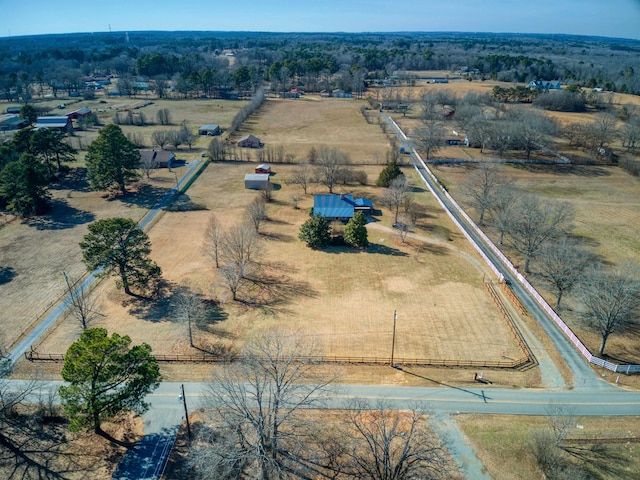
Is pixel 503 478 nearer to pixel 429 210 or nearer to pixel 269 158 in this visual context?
pixel 429 210

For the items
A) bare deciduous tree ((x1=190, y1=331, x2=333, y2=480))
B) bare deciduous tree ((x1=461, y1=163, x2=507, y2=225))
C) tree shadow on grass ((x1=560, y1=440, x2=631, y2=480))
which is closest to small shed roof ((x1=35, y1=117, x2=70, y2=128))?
bare deciduous tree ((x1=461, y1=163, x2=507, y2=225))

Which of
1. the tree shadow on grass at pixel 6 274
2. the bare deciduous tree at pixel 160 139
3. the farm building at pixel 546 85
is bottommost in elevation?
the tree shadow on grass at pixel 6 274

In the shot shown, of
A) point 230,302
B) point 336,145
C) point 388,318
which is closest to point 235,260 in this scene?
point 230,302

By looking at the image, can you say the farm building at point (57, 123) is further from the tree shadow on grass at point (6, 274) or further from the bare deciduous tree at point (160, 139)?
the tree shadow on grass at point (6, 274)

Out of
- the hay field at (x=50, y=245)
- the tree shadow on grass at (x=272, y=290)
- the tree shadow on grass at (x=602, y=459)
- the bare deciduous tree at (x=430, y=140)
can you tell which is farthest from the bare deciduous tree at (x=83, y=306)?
the bare deciduous tree at (x=430, y=140)

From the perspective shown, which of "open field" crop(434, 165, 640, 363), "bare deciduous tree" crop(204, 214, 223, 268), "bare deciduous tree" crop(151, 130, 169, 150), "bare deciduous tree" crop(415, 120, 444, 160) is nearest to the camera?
"open field" crop(434, 165, 640, 363)

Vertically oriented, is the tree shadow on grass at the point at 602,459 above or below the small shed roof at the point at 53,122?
below

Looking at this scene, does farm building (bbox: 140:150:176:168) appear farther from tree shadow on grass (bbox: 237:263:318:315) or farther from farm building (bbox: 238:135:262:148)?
tree shadow on grass (bbox: 237:263:318:315)

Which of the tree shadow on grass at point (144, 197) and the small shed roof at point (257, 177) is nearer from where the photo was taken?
the tree shadow on grass at point (144, 197)
